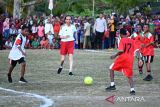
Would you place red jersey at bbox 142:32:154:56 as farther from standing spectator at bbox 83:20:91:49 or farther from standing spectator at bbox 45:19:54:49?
standing spectator at bbox 45:19:54:49

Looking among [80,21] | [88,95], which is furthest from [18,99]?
[80,21]

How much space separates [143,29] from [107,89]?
402 centimetres

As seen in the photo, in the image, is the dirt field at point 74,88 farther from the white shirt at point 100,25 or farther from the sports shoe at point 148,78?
the white shirt at point 100,25

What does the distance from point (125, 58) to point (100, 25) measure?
1615 centimetres

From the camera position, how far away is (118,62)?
13.3m

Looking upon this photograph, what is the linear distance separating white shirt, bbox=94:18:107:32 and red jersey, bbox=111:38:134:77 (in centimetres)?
1586

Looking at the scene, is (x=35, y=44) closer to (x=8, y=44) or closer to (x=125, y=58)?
(x=8, y=44)

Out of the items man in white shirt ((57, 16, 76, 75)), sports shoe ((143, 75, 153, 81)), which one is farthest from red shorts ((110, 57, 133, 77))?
→ man in white shirt ((57, 16, 76, 75))

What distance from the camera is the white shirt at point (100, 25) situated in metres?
29.1

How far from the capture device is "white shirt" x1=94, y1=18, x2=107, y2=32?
2909cm

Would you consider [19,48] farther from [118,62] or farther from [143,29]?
[143,29]

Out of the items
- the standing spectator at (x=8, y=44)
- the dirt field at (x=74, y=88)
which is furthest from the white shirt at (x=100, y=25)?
the dirt field at (x=74, y=88)

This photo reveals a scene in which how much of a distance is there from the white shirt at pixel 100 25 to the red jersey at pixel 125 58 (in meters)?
15.9

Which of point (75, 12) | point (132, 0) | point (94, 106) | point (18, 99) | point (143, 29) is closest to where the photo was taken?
point (94, 106)
